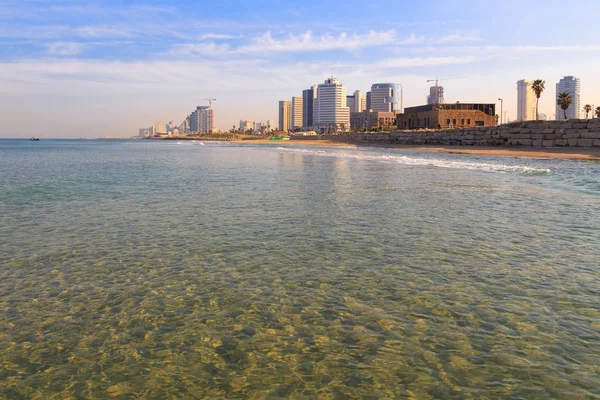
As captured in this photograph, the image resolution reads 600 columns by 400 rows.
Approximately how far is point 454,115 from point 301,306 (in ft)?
480

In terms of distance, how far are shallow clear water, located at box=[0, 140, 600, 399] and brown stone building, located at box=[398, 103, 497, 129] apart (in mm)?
131750

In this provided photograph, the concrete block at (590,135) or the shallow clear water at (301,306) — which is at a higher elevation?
the concrete block at (590,135)

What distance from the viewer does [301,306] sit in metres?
7.21

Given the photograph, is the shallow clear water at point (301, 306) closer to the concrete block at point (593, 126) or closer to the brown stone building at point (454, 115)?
the concrete block at point (593, 126)

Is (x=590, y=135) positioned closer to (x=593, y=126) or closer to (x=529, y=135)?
(x=593, y=126)

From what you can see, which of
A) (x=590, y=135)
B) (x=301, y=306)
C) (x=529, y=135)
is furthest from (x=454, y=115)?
(x=301, y=306)

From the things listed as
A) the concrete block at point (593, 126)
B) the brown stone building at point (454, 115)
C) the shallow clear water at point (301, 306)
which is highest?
the brown stone building at point (454, 115)

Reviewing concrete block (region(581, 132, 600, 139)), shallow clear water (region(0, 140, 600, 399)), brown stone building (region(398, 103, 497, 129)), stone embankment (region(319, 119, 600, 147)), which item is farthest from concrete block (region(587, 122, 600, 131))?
brown stone building (region(398, 103, 497, 129))

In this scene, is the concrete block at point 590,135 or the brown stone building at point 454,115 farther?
the brown stone building at point 454,115

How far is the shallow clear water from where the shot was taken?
5.11m

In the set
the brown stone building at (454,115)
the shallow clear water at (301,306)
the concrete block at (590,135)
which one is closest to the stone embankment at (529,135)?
the concrete block at (590,135)

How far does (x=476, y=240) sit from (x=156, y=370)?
9.07 metres

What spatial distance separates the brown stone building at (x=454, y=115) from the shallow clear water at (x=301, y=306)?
13175 centimetres

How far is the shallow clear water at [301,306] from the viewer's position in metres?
5.11
